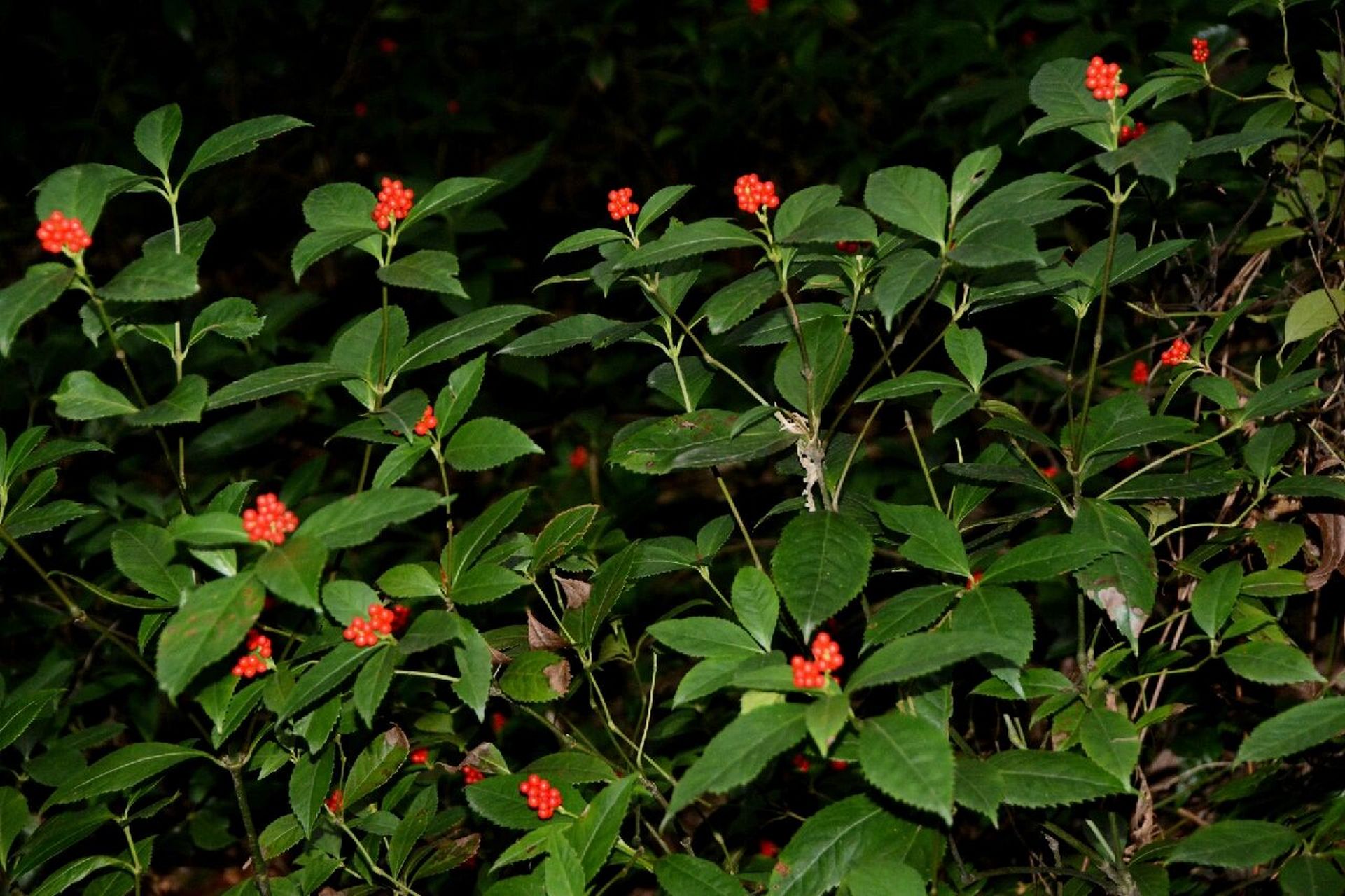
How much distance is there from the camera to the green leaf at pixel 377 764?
187 centimetres

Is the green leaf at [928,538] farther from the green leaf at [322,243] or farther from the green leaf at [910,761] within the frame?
the green leaf at [322,243]

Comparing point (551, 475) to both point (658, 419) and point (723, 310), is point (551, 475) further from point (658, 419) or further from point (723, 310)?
point (723, 310)

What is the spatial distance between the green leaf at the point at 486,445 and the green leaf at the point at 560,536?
7.5 inches

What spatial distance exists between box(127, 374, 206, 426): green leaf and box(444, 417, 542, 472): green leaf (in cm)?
33

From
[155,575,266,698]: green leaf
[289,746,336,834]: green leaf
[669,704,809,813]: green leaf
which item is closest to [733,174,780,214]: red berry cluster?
[669,704,809,813]: green leaf

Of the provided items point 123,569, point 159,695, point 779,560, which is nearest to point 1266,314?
point 779,560

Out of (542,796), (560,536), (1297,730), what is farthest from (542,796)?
(1297,730)

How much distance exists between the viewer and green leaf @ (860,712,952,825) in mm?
1266

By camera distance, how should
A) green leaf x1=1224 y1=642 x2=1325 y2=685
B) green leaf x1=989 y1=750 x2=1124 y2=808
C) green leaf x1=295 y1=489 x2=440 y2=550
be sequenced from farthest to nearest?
green leaf x1=1224 y1=642 x2=1325 y2=685 < green leaf x1=989 y1=750 x2=1124 y2=808 < green leaf x1=295 y1=489 x2=440 y2=550

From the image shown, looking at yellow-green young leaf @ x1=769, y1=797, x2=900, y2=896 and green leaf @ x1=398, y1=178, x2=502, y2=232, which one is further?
green leaf @ x1=398, y1=178, x2=502, y2=232

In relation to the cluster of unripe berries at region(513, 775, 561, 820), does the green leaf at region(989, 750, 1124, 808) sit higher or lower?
higher

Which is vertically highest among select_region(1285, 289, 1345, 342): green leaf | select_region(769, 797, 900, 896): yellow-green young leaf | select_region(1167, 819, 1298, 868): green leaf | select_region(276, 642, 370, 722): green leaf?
select_region(1285, 289, 1345, 342): green leaf

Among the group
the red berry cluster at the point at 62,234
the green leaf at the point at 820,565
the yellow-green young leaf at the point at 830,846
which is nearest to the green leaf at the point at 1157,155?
the green leaf at the point at 820,565

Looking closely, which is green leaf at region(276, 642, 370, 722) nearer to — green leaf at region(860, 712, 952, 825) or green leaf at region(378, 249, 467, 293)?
green leaf at region(378, 249, 467, 293)
